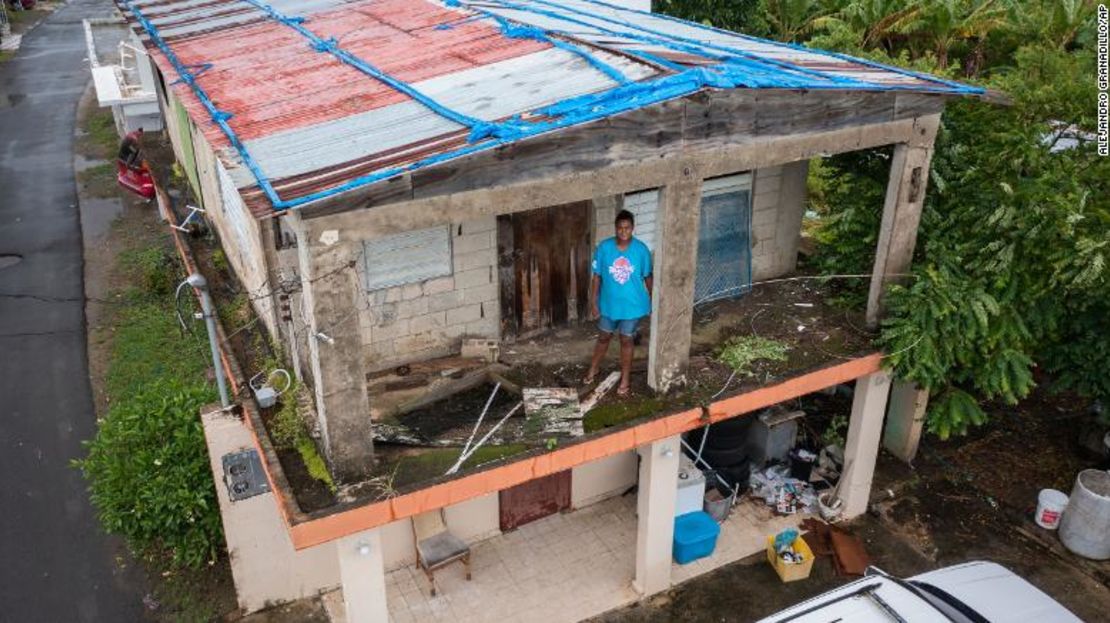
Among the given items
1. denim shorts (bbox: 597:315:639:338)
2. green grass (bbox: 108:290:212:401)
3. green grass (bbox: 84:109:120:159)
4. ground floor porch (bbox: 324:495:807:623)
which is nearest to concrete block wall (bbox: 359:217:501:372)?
denim shorts (bbox: 597:315:639:338)

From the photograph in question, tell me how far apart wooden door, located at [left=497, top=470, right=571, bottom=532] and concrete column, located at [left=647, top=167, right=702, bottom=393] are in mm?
3361

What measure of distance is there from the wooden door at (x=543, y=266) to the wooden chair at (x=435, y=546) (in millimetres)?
2844

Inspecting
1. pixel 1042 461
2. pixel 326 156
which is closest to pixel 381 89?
pixel 326 156

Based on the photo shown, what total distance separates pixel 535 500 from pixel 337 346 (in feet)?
18.9

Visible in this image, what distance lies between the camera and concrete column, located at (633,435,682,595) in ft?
32.5

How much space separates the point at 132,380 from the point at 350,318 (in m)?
11.4

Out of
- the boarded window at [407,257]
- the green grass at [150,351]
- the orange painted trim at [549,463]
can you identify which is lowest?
the green grass at [150,351]

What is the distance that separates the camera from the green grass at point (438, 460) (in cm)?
790

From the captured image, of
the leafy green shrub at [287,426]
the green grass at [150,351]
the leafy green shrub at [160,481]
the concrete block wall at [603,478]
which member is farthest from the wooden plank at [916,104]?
the green grass at [150,351]

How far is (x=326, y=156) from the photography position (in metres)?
7.22

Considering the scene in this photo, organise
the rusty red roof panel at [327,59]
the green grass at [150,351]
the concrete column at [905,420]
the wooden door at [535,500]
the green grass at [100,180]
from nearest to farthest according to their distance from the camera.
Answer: the rusty red roof panel at [327,59] < the wooden door at [535,500] < the concrete column at [905,420] < the green grass at [150,351] < the green grass at [100,180]

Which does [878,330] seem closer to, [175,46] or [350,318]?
[350,318]

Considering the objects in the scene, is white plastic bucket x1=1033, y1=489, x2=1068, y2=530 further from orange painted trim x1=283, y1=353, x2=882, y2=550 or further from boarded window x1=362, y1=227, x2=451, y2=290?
boarded window x1=362, y1=227, x2=451, y2=290

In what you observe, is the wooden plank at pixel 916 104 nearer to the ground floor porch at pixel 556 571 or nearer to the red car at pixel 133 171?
the ground floor porch at pixel 556 571
